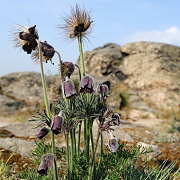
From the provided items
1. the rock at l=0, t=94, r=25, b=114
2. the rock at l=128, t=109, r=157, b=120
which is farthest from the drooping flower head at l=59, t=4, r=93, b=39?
the rock at l=128, t=109, r=157, b=120

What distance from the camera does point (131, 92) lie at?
30.0 ft

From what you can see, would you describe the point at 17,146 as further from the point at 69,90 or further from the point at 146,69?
the point at 146,69

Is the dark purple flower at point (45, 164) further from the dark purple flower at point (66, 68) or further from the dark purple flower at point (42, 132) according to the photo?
the dark purple flower at point (66, 68)

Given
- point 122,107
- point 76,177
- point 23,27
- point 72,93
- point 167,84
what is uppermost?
point 23,27

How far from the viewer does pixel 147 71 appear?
31.1 ft

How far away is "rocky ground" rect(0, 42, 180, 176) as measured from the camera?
4.98 metres

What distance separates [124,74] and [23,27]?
8.52 m

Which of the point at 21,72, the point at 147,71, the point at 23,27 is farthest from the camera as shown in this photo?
the point at 147,71

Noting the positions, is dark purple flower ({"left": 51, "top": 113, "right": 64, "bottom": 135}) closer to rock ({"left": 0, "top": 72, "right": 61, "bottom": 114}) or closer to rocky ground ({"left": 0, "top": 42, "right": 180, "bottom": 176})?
rocky ground ({"left": 0, "top": 42, "right": 180, "bottom": 176})

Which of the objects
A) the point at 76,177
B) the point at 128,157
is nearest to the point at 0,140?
the point at 76,177

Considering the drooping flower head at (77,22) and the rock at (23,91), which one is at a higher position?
the drooping flower head at (77,22)

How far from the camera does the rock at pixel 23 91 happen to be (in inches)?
262

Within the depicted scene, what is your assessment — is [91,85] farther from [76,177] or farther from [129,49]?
[129,49]

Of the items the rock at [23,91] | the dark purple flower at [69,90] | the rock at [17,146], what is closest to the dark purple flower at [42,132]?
the dark purple flower at [69,90]
